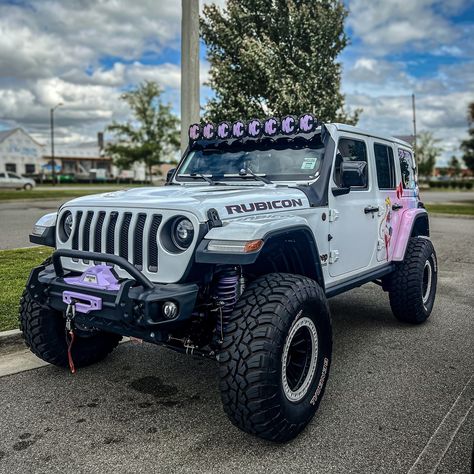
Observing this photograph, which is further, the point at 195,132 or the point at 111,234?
the point at 195,132

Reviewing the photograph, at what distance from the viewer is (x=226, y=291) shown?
331 cm

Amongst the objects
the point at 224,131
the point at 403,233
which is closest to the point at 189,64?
the point at 224,131

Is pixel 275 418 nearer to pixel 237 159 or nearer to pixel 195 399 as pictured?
pixel 195 399

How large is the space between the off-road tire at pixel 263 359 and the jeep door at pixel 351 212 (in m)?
1.19

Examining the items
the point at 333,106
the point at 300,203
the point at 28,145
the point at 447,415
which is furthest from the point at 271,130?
the point at 28,145

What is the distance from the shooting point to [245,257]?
2895 mm

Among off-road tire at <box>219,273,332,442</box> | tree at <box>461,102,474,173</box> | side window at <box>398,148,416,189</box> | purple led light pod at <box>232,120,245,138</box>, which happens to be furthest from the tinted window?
off-road tire at <box>219,273,332,442</box>

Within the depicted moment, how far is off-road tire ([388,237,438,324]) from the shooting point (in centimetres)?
526

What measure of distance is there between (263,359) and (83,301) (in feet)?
3.79

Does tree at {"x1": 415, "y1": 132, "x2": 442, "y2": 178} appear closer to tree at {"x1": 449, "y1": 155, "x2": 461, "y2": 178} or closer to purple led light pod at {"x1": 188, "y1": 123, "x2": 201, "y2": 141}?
tree at {"x1": 449, "y1": 155, "x2": 461, "y2": 178}

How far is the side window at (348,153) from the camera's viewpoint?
426 cm

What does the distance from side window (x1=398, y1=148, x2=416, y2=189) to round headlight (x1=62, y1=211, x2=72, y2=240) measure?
3.64m

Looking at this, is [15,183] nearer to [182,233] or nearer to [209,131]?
[209,131]

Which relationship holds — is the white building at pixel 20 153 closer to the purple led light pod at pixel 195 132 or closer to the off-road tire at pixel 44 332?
the purple led light pod at pixel 195 132
